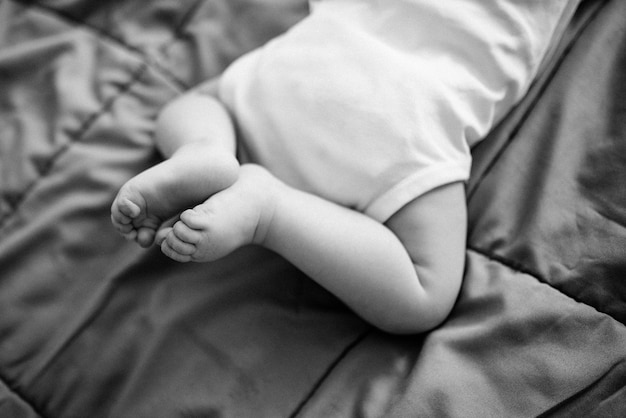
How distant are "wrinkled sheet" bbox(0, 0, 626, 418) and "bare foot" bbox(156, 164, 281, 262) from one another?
0.14 m

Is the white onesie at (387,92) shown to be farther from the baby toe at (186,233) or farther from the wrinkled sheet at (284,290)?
the baby toe at (186,233)

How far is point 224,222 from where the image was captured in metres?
0.68

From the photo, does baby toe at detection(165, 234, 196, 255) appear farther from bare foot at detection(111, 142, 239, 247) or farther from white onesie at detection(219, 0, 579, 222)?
white onesie at detection(219, 0, 579, 222)

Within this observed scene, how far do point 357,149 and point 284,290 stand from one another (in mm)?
224

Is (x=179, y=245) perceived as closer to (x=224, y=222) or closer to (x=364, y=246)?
(x=224, y=222)

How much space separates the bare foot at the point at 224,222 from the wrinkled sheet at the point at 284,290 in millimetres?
135

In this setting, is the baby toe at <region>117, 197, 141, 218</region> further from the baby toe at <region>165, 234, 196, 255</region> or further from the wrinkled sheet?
the wrinkled sheet

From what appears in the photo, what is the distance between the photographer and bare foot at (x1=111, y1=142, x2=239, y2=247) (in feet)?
2.24

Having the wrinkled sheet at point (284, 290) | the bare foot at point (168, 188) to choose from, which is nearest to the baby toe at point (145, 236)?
the bare foot at point (168, 188)

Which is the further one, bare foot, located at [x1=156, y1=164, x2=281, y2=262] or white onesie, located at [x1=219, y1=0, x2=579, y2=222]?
white onesie, located at [x1=219, y1=0, x2=579, y2=222]

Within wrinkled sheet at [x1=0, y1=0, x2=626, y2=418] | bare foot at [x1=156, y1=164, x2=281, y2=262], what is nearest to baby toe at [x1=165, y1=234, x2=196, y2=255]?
bare foot at [x1=156, y1=164, x2=281, y2=262]

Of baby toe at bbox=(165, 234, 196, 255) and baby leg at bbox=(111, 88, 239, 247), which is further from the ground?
baby leg at bbox=(111, 88, 239, 247)

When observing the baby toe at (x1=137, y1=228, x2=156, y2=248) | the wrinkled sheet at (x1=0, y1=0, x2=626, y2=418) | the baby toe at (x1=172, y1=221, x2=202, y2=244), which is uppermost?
the baby toe at (x1=172, y1=221, x2=202, y2=244)

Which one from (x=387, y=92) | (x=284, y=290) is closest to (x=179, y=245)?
(x=284, y=290)
